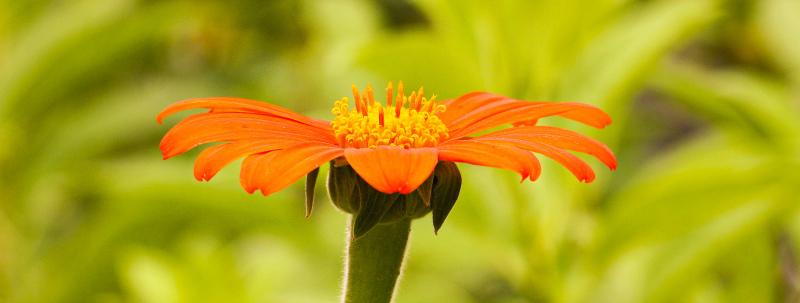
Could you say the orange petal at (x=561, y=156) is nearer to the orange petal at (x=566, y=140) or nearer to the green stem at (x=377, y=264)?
the orange petal at (x=566, y=140)

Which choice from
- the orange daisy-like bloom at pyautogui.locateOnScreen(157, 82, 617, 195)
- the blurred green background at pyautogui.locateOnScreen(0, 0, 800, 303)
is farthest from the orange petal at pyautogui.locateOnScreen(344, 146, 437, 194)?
the blurred green background at pyautogui.locateOnScreen(0, 0, 800, 303)

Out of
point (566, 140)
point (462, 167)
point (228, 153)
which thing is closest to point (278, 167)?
point (228, 153)

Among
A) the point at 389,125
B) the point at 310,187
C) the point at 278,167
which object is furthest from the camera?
the point at 389,125

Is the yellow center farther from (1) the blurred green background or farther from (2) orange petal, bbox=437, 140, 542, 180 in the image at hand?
(1) the blurred green background

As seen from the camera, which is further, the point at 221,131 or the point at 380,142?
the point at 380,142

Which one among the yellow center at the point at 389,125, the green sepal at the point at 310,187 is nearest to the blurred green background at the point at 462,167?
the yellow center at the point at 389,125

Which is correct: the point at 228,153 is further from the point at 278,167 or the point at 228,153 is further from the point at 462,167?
the point at 462,167
